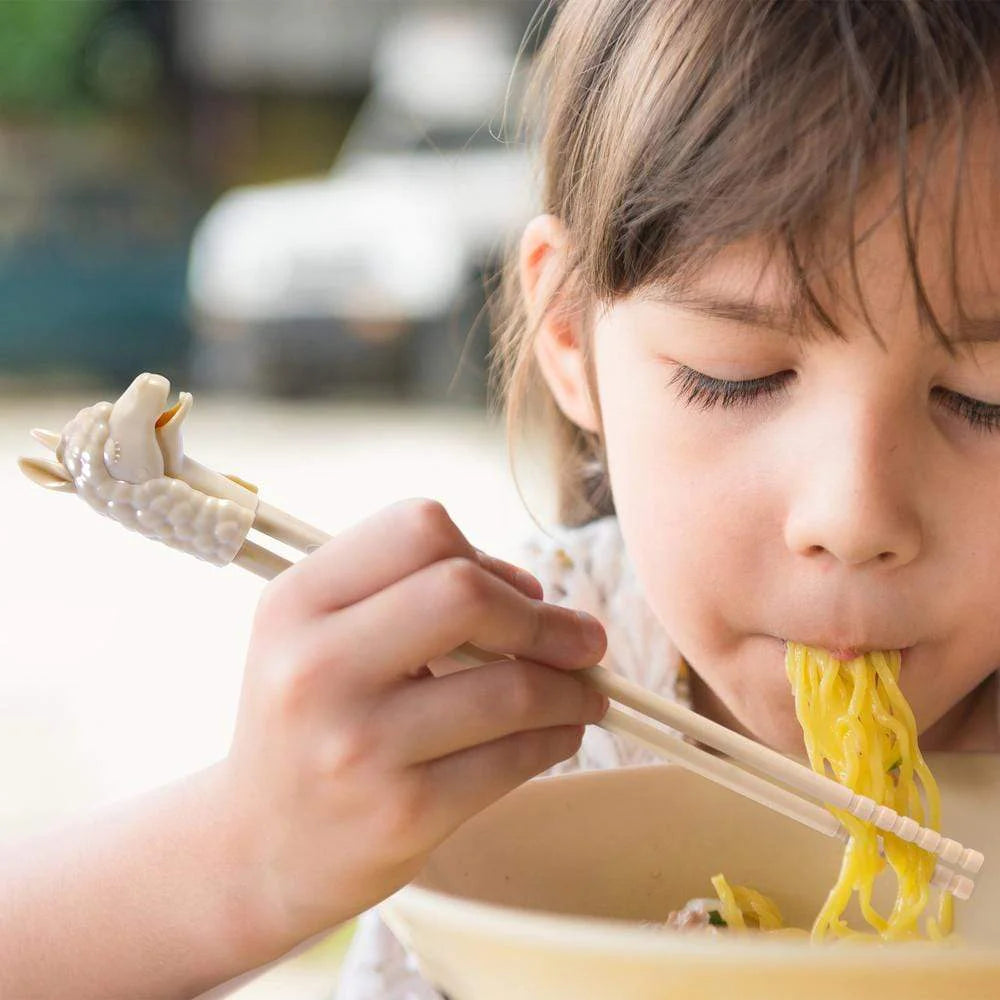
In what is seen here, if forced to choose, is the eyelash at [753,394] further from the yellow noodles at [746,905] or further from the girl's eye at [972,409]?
the yellow noodles at [746,905]

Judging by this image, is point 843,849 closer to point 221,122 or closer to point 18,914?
point 18,914

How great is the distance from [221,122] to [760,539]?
11.2 m

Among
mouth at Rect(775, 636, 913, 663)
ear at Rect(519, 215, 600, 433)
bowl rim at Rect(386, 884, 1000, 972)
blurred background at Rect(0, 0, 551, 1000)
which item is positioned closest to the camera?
bowl rim at Rect(386, 884, 1000, 972)

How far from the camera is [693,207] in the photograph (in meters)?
0.98

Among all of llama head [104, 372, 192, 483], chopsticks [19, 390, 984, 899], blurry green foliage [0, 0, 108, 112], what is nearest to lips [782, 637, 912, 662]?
chopsticks [19, 390, 984, 899]

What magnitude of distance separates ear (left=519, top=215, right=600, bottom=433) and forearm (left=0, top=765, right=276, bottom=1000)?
496mm

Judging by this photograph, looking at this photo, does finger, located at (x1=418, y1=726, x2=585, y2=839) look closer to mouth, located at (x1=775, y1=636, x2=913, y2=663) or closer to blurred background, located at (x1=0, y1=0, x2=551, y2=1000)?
mouth, located at (x1=775, y1=636, x2=913, y2=663)

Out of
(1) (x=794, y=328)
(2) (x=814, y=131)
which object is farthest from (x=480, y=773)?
(2) (x=814, y=131)

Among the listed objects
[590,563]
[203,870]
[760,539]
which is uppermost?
[590,563]

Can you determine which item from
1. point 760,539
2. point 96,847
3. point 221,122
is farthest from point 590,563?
point 221,122

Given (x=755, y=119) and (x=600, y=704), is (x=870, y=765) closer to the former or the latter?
(x=600, y=704)

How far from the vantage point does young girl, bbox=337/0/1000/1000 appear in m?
0.91

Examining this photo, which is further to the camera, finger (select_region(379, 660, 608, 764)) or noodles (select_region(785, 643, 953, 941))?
noodles (select_region(785, 643, 953, 941))

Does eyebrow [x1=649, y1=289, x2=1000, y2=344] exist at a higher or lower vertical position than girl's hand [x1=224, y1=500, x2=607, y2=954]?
higher
